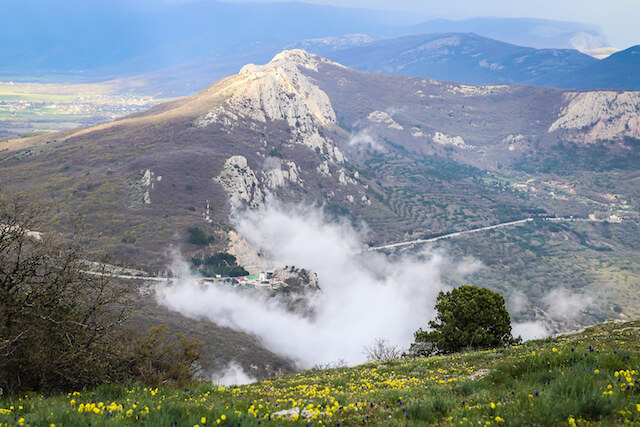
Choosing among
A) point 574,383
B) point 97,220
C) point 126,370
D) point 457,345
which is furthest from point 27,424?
point 97,220

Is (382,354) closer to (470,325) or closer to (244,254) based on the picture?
(470,325)

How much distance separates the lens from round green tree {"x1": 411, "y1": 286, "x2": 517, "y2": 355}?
1624 inches

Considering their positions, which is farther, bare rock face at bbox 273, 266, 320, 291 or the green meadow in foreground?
bare rock face at bbox 273, 266, 320, 291

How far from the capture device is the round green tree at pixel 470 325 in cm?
4125

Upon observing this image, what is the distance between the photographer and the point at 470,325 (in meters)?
42.7

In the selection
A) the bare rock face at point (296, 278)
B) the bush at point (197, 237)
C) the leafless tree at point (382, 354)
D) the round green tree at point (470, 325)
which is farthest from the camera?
the bare rock face at point (296, 278)

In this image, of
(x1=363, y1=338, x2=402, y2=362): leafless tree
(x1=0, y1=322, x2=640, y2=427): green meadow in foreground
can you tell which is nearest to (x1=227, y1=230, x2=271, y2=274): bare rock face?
(x1=363, y1=338, x2=402, y2=362): leafless tree

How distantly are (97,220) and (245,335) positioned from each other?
3202 inches

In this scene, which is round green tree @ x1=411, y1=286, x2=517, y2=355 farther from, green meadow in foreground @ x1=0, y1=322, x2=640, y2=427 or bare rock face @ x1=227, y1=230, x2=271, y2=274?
bare rock face @ x1=227, y1=230, x2=271, y2=274

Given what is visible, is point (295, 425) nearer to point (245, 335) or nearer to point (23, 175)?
point (245, 335)

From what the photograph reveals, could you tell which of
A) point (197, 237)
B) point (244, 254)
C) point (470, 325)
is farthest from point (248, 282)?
point (470, 325)

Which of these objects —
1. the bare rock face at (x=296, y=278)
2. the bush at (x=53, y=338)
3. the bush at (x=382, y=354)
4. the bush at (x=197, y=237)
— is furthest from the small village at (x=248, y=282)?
the bush at (x=53, y=338)

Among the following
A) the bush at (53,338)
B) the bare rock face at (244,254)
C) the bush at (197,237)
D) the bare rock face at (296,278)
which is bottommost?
the bare rock face at (296,278)

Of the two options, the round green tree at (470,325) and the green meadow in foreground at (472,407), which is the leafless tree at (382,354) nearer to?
the round green tree at (470,325)
